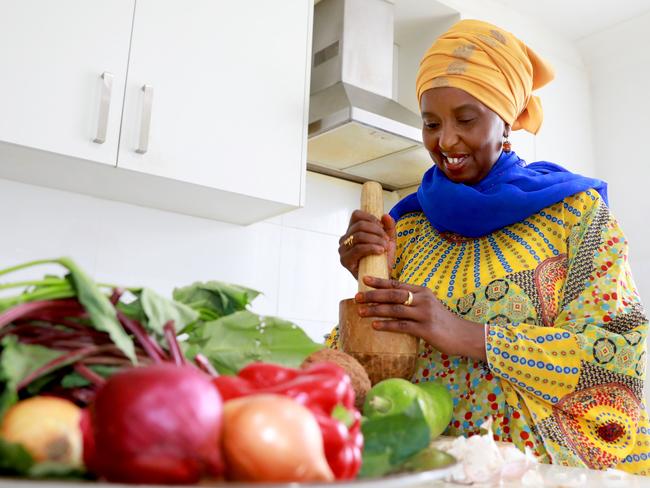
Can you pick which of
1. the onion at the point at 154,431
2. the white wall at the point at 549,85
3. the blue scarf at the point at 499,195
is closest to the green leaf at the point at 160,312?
the onion at the point at 154,431

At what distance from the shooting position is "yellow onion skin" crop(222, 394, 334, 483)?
29cm

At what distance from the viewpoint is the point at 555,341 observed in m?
0.90

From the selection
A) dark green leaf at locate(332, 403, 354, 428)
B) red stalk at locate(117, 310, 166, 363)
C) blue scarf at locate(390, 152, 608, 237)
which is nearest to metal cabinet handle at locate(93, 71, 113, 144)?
blue scarf at locate(390, 152, 608, 237)

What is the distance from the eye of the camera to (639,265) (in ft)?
7.54

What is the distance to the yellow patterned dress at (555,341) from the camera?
0.90 m

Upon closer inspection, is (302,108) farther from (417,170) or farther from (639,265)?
(639,265)

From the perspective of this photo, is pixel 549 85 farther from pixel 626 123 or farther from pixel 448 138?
pixel 448 138

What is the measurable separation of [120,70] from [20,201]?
0.41 metres

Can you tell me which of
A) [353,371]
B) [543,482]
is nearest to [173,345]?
[353,371]

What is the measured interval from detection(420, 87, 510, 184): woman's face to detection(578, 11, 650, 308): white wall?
138cm

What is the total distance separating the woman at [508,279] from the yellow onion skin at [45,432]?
57cm

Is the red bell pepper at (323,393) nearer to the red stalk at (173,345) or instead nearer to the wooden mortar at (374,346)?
the red stalk at (173,345)

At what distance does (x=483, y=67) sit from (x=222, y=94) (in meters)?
0.65

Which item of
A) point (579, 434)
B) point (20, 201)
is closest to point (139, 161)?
point (20, 201)
